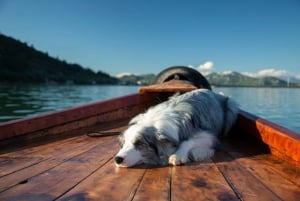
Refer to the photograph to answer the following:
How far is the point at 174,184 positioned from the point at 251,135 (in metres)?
1.87

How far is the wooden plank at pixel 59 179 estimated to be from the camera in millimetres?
1801

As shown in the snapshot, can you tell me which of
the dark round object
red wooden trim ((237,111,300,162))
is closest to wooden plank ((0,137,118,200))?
red wooden trim ((237,111,300,162))

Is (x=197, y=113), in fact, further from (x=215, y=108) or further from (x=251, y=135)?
(x=251, y=135)

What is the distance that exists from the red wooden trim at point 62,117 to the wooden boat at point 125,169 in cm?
1

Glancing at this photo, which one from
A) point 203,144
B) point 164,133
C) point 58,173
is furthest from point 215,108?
point 58,173

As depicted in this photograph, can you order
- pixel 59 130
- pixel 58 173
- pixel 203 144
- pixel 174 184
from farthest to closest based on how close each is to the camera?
pixel 59 130 → pixel 203 144 → pixel 58 173 → pixel 174 184

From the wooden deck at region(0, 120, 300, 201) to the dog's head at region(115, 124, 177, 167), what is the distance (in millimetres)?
120

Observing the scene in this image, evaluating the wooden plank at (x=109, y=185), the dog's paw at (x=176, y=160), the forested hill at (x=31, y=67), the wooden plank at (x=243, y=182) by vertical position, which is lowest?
the wooden plank at (x=243, y=182)

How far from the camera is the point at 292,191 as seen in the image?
1.88 m

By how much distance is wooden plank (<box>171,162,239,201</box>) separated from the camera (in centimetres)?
178

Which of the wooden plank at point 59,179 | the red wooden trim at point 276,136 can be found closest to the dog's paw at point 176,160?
the wooden plank at point 59,179

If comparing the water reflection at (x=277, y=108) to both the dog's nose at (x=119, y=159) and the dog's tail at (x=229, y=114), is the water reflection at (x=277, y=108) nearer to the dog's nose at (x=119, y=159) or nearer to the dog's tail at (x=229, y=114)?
the dog's tail at (x=229, y=114)

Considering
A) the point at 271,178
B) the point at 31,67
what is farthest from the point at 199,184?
the point at 31,67

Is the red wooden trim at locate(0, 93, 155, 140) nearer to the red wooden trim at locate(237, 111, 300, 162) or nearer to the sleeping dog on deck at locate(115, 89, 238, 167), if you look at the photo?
the sleeping dog on deck at locate(115, 89, 238, 167)
